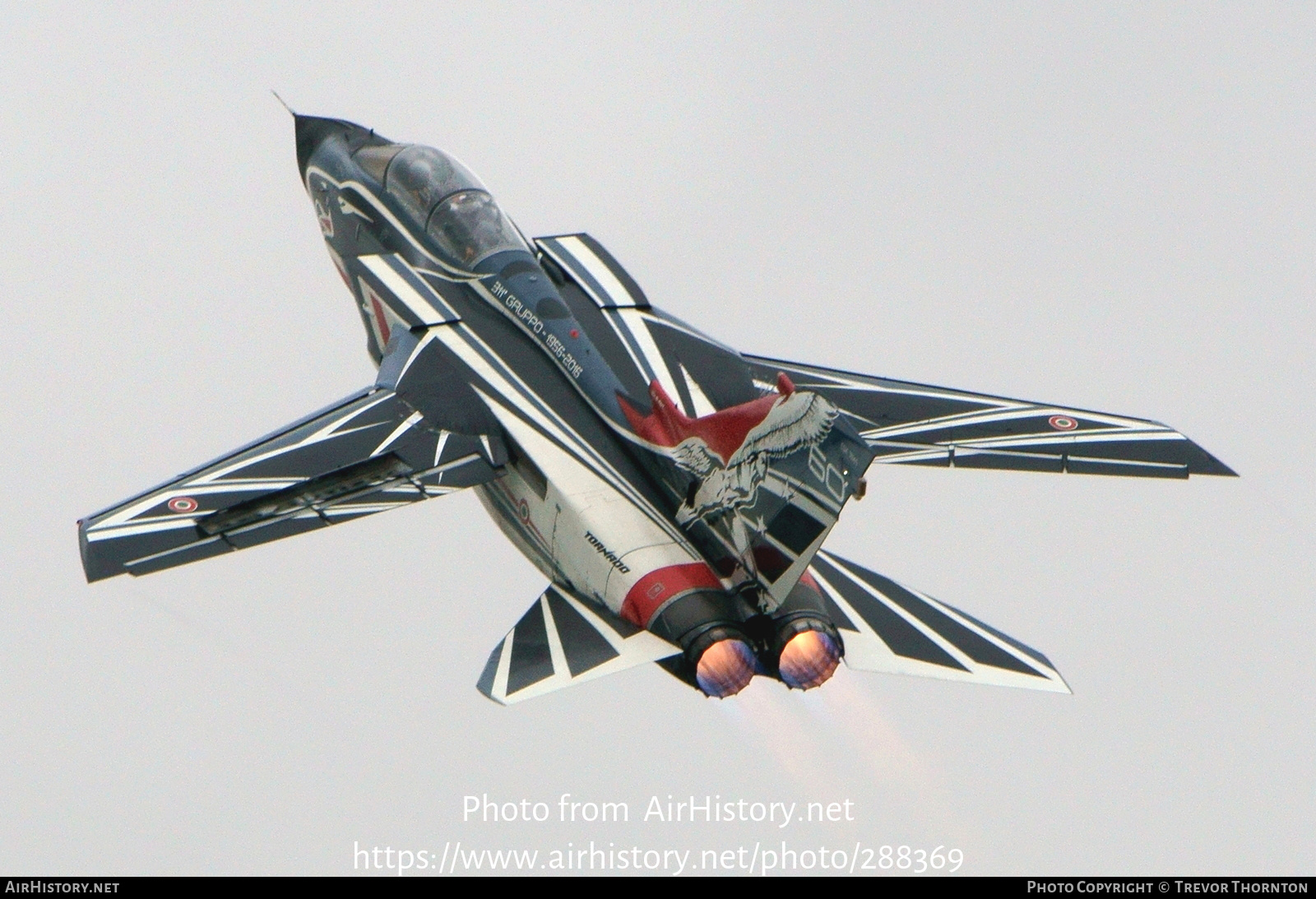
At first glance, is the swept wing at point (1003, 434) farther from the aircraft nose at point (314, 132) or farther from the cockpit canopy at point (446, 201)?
the aircraft nose at point (314, 132)

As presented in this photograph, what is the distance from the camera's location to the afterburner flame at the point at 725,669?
→ 23.0m

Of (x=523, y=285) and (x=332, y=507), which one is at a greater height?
(x=523, y=285)

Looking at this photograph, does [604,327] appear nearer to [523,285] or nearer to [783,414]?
[523,285]

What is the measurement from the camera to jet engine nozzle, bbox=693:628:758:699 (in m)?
23.0

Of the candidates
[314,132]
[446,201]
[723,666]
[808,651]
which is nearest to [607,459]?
[723,666]

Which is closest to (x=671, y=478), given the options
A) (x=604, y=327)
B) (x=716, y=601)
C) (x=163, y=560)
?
(x=716, y=601)

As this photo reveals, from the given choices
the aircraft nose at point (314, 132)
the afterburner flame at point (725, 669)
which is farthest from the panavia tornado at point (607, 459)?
the aircraft nose at point (314, 132)

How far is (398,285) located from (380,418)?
2393 millimetres

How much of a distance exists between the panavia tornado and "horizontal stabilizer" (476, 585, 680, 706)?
0.11 feet

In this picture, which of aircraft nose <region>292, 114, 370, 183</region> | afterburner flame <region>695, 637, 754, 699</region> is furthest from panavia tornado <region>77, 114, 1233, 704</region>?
aircraft nose <region>292, 114, 370, 183</region>

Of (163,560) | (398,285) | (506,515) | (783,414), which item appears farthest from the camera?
→ (398,285)

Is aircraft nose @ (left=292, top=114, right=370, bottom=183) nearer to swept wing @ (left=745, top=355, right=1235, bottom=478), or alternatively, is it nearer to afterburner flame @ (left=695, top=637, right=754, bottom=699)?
swept wing @ (left=745, top=355, right=1235, bottom=478)

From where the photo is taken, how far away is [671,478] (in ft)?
81.5

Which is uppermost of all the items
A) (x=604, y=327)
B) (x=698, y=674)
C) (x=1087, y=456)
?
(x=604, y=327)
